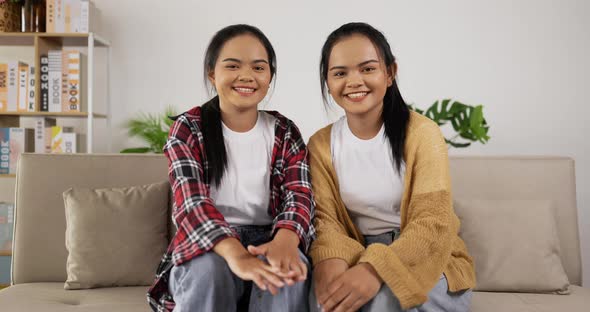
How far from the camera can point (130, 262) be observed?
1.85 m

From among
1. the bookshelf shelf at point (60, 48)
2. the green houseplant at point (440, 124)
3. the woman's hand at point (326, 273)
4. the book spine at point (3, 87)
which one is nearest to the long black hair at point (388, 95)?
the woman's hand at point (326, 273)

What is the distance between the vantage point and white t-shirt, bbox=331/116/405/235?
1591mm

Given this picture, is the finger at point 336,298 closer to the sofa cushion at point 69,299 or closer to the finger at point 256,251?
the finger at point 256,251

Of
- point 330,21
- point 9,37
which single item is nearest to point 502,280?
point 330,21

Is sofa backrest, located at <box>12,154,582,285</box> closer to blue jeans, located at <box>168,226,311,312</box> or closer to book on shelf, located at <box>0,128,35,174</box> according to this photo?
blue jeans, located at <box>168,226,311,312</box>

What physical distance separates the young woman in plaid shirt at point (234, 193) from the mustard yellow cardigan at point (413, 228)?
0.05m

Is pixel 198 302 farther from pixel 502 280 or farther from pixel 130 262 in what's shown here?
pixel 502 280

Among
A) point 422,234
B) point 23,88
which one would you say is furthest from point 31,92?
point 422,234

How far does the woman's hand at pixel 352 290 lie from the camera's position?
1.28 meters

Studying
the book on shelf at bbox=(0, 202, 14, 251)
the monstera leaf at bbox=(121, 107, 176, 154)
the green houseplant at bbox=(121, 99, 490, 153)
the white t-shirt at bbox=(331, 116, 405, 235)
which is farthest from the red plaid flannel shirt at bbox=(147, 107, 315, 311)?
the book on shelf at bbox=(0, 202, 14, 251)

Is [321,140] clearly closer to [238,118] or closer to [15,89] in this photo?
[238,118]

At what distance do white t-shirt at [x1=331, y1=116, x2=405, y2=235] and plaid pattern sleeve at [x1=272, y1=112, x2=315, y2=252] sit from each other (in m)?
0.11

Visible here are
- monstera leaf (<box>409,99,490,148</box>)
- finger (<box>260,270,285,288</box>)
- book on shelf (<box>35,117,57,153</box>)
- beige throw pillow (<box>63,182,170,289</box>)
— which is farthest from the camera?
book on shelf (<box>35,117,57,153</box>)

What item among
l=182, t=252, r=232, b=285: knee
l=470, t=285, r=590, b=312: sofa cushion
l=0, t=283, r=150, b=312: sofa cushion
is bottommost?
l=0, t=283, r=150, b=312: sofa cushion
